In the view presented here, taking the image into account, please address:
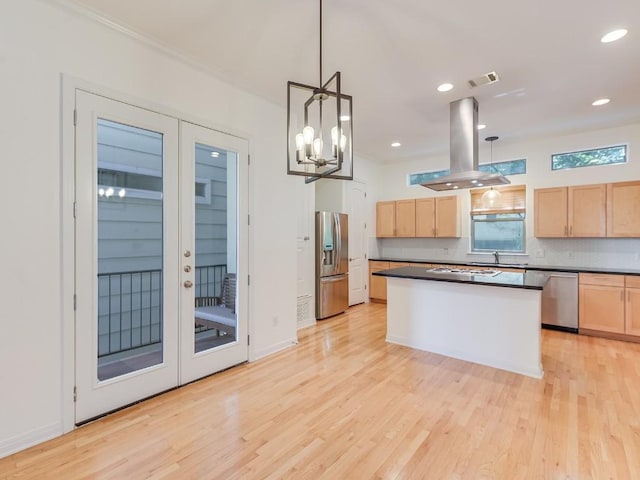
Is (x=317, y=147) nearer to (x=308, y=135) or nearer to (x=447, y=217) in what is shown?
(x=308, y=135)

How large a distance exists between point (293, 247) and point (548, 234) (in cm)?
402

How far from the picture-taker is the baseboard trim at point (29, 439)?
6.62 feet

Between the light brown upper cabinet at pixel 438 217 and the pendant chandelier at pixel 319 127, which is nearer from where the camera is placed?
the pendant chandelier at pixel 319 127

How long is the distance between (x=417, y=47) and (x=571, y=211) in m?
3.77

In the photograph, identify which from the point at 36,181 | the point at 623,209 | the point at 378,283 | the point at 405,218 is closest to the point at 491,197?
the point at 405,218

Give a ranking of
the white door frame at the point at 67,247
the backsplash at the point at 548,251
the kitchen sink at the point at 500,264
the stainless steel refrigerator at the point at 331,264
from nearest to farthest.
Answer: the white door frame at the point at 67,247, the backsplash at the point at 548,251, the kitchen sink at the point at 500,264, the stainless steel refrigerator at the point at 331,264

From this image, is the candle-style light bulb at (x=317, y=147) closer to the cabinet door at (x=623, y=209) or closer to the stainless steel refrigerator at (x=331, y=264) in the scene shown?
the stainless steel refrigerator at (x=331, y=264)

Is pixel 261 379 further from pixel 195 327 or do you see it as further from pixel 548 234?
pixel 548 234

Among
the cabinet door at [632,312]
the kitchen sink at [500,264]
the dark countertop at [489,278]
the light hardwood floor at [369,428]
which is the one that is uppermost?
the kitchen sink at [500,264]

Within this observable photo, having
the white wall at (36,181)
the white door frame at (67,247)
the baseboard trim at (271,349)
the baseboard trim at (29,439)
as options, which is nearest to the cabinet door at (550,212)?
the baseboard trim at (271,349)

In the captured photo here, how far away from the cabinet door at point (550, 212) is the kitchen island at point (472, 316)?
1733 millimetres

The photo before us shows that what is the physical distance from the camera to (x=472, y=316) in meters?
3.60

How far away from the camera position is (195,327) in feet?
10.0

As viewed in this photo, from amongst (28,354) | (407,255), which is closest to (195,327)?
(28,354)
